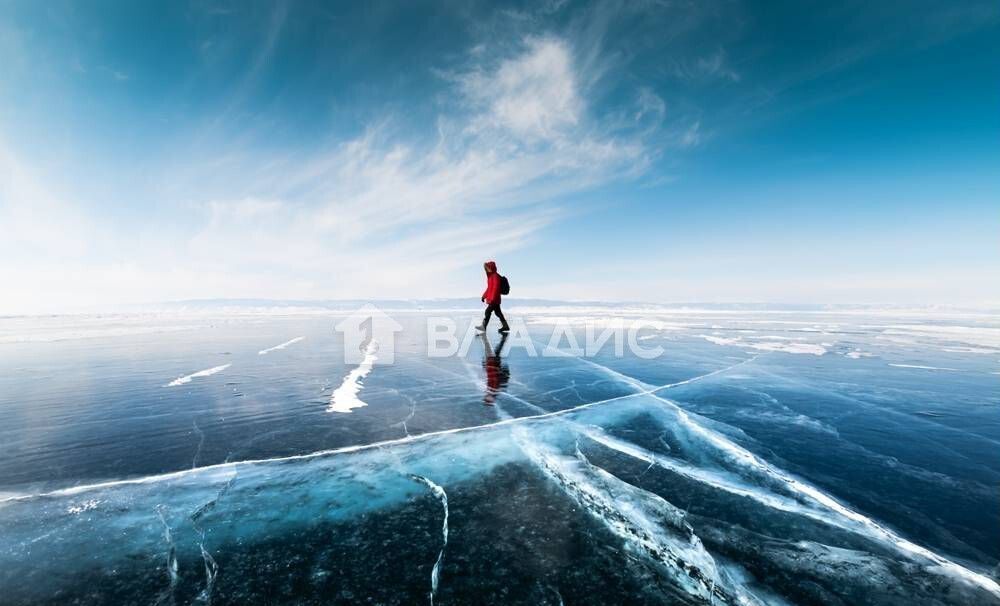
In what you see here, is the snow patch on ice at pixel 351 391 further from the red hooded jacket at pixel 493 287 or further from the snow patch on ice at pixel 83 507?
the red hooded jacket at pixel 493 287

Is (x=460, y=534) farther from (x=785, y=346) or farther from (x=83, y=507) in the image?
(x=785, y=346)

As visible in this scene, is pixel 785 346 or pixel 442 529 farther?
pixel 785 346

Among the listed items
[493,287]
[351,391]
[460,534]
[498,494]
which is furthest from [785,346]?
[460,534]

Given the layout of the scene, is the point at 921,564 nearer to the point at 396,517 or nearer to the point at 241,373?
the point at 396,517

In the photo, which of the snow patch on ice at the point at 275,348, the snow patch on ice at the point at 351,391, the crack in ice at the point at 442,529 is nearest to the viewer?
the crack in ice at the point at 442,529

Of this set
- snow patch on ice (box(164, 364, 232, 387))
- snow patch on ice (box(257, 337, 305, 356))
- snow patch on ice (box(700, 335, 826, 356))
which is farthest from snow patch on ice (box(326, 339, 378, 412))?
snow patch on ice (box(700, 335, 826, 356))

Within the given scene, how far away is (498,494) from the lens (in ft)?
9.59

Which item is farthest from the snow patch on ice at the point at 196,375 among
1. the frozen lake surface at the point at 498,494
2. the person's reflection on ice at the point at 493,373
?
the person's reflection on ice at the point at 493,373

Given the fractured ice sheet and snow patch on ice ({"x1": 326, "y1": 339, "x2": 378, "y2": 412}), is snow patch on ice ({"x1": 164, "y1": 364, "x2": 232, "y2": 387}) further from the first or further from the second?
the fractured ice sheet

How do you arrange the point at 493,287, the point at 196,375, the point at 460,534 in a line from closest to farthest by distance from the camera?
the point at 460,534 < the point at 196,375 < the point at 493,287

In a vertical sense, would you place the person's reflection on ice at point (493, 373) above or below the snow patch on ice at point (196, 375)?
below

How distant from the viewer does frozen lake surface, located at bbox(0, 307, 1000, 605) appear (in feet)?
6.61

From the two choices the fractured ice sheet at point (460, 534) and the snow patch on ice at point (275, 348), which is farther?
the snow patch on ice at point (275, 348)

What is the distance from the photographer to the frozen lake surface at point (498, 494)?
79.4 inches
